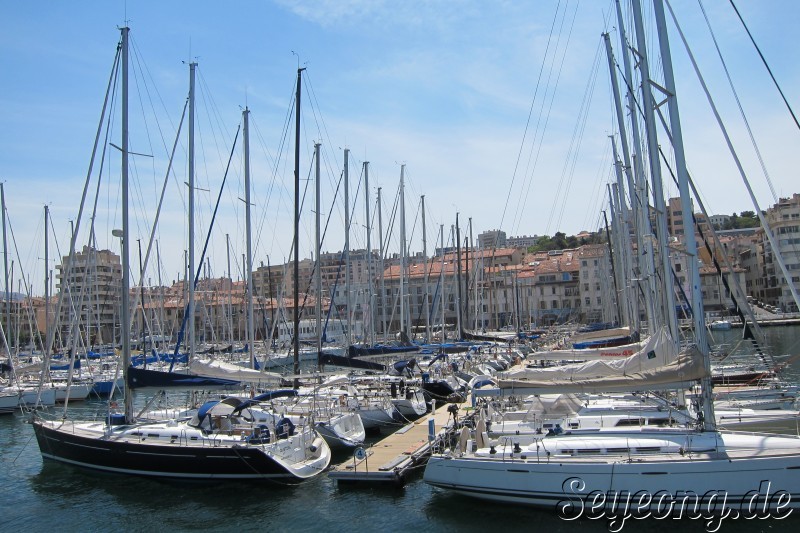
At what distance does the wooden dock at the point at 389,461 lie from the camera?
19609 millimetres

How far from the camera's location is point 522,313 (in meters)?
121

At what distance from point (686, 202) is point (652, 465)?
255 inches

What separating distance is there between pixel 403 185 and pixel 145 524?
3627 cm

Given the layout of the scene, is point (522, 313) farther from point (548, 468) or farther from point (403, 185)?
point (548, 468)

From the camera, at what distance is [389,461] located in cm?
2109

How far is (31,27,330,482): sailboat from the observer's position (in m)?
20.2

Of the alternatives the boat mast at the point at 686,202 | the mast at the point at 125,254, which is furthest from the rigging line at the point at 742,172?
the mast at the point at 125,254

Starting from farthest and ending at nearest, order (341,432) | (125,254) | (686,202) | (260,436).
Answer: (341,432)
(125,254)
(260,436)
(686,202)

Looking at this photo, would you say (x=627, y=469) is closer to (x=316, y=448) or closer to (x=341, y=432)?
(x=316, y=448)

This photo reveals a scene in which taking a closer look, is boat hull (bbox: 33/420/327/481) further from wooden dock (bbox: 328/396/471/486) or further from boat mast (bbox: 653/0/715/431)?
boat mast (bbox: 653/0/715/431)

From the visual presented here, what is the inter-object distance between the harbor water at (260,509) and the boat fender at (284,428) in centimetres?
160

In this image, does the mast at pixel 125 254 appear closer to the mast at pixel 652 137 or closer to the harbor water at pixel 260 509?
the harbor water at pixel 260 509

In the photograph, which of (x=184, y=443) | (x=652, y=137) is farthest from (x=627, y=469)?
(x=184, y=443)

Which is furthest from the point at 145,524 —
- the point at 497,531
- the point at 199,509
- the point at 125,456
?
the point at 497,531
